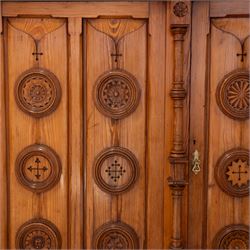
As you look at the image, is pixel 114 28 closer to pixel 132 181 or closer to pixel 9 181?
pixel 132 181

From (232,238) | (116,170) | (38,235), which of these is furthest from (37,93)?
(232,238)

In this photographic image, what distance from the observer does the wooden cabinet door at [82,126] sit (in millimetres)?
1840

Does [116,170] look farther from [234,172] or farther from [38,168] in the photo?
[234,172]

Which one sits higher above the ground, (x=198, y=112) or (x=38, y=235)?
(x=198, y=112)

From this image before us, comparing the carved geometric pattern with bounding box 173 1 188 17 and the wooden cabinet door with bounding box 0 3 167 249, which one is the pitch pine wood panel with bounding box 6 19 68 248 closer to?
the wooden cabinet door with bounding box 0 3 167 249

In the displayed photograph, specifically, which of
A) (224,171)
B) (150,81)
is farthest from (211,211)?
(150,81)

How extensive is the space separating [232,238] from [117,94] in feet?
3.19

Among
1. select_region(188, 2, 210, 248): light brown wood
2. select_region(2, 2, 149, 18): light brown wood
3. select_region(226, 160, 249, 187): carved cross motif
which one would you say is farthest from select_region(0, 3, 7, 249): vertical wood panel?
select_region(226, 160, 249, 187): carved cross motif

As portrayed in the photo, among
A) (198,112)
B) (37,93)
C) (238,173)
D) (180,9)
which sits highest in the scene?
(180,9)

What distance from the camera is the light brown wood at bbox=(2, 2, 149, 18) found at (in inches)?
71.0

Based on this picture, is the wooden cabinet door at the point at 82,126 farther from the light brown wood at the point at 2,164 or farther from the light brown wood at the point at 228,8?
the light brown wood at the point at 228,8

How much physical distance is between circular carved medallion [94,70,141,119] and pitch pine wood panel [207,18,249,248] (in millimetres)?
411

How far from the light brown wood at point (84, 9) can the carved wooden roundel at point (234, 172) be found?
2.77ft

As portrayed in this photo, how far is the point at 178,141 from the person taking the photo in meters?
1.79
